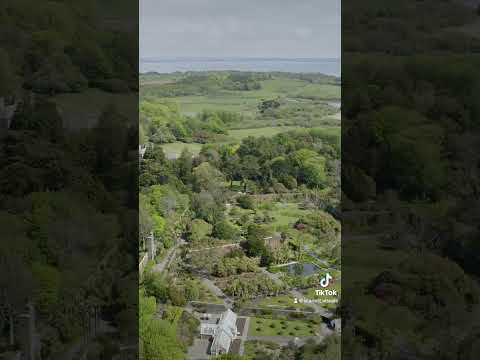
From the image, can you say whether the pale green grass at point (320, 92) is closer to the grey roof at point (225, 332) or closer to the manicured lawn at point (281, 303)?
the manicured lawn at point (281, 303)

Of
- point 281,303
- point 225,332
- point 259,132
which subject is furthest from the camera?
point 259,132

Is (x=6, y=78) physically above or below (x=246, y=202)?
above

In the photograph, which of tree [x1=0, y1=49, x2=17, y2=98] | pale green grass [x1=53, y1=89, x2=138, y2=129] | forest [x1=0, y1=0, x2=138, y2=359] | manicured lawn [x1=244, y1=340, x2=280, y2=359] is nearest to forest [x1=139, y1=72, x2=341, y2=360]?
manicured lawn [x1=244, y1=340, x2=280, y2=359]

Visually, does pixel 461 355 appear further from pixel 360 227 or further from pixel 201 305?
pixel 201 305

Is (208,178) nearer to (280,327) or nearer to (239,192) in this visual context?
(239,192)

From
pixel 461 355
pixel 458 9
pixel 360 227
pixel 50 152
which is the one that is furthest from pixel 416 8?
pixel 50 152

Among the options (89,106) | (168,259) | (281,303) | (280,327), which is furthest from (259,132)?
(280,327)
